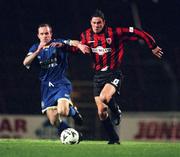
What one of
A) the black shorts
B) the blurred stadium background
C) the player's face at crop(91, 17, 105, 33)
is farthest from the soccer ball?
the blurred stadium background

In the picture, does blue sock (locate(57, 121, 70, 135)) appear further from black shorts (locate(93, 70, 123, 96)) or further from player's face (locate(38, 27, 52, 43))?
player's face (locate(38, 27, 52, 43))

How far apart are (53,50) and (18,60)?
10092 mm

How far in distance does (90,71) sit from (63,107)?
9957 mm

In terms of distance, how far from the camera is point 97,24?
9.84 meters

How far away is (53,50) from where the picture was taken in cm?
987

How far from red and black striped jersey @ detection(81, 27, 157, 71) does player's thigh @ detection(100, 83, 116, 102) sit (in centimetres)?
30

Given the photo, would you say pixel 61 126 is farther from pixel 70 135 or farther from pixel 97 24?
pixel 97 24

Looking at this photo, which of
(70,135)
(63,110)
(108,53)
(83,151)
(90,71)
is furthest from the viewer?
(90,71)

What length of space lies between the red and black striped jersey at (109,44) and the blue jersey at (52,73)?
0.46m

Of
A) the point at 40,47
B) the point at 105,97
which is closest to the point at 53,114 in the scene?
the point at 105,97

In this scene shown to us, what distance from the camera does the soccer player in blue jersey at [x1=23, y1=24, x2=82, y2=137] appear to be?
31.8 feet

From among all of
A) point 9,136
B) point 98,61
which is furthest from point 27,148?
point 9,136

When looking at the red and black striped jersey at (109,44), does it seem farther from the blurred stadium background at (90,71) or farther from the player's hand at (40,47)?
the blurred stadium background at (90,71)

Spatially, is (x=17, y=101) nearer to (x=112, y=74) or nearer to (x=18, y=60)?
(x=18, y=60)
